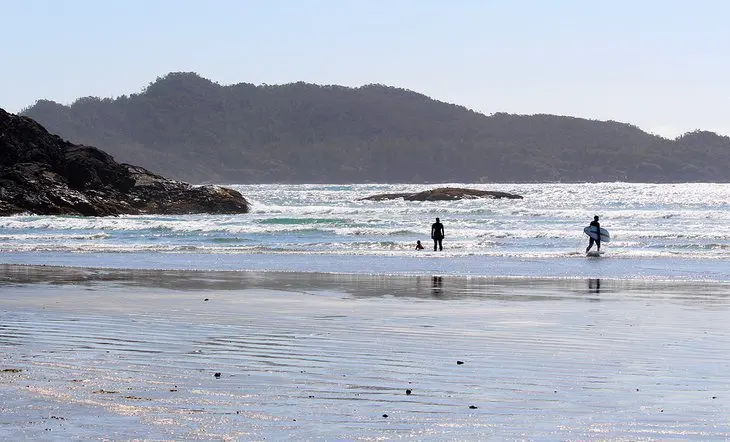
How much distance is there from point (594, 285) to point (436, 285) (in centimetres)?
329

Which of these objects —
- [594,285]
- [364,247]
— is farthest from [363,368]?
[364,247]

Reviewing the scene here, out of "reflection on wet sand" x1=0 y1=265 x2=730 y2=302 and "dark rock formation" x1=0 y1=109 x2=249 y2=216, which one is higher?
"dark rock formation" x1=0 y1=109 x2=249 y2=216

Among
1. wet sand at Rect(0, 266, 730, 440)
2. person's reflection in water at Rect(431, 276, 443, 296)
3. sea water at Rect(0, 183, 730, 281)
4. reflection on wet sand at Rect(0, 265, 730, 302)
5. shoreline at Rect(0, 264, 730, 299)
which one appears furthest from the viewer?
sea water at Rect(0, 183, 730, 281)

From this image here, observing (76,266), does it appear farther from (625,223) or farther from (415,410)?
(625,223)

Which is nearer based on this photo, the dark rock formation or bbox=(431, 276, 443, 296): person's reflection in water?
bbox=(431, 276, 443, 296): person's reflection in water

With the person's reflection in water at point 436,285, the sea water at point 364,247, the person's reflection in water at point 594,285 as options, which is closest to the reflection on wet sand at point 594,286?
the person's reflection in water at point 594,285

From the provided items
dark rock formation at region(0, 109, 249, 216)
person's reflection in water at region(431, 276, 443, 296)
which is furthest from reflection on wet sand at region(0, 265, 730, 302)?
dark rock formation at region(0, 109, 249, 216)

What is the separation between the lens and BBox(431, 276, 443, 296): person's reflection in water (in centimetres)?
2055

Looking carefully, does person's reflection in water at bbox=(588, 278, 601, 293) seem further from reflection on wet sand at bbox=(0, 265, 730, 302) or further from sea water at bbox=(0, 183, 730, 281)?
sea water at bbox=(0, 183, 730, 281)

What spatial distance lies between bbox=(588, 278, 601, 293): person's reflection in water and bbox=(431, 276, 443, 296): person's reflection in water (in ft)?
9.60

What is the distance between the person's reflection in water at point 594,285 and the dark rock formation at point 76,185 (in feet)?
140

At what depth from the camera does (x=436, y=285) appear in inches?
890

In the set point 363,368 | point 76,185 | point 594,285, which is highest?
point 76,185

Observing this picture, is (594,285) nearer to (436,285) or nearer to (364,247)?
(436,285)
